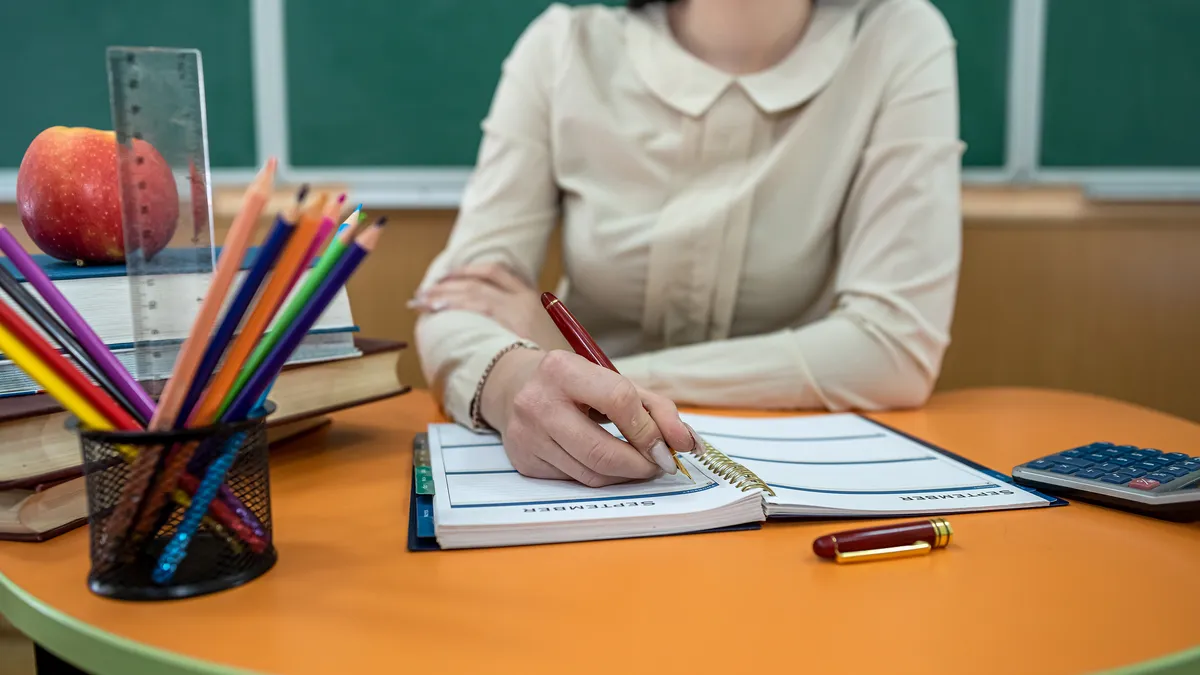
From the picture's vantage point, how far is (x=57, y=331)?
0.50 m

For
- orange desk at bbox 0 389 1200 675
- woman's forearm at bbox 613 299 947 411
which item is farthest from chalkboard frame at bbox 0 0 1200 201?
orange desk at bbox 0 389 1200 675

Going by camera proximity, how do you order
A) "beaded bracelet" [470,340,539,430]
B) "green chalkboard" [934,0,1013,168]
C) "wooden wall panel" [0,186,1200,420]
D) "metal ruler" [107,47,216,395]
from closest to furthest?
1. "metal ruler" [107,47,216,395]
2. "beaded bracelet" [470,340,539,430]
3. "wooden wall panel" [0,186,1200,420]
4. "green chalkboard" [934,0,1013,168]

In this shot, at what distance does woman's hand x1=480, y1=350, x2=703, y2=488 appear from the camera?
65cm

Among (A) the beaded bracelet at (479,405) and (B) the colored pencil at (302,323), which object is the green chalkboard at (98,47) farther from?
(B) the colored pencil at (302,323)

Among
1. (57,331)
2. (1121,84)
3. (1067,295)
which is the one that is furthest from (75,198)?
(1121,84)

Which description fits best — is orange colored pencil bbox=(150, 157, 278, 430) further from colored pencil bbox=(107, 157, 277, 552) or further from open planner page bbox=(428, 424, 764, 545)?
open planner page bbox=(428, 424, 764, 545)

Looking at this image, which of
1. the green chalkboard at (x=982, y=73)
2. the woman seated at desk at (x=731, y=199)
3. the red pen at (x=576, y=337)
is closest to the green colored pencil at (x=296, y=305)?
the red pen at (x=576, y=337)

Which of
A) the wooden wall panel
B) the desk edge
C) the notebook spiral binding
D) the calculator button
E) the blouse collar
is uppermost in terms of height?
the blouse collar

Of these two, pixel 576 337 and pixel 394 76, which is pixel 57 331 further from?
pixel 394 76

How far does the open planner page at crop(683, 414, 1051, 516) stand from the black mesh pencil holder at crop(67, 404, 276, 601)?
0.33 m

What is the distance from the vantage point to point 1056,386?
168 centimetres

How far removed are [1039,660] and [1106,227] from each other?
4.69 feet

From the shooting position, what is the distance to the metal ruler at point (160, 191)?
0.54 meters

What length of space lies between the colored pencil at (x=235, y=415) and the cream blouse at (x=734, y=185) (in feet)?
1.85
